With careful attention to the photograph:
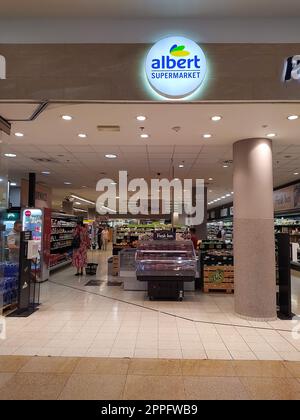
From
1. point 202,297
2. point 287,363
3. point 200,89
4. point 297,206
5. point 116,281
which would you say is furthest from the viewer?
point 297,206

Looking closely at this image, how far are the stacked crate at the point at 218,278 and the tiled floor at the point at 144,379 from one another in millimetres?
3901

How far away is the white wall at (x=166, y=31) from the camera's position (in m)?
4.15

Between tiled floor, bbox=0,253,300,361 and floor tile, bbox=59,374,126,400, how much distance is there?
24.0 inches

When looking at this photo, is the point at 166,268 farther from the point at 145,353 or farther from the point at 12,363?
the point at 12,363

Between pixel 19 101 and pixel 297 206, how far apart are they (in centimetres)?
995

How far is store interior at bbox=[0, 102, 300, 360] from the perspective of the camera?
14.2 feet

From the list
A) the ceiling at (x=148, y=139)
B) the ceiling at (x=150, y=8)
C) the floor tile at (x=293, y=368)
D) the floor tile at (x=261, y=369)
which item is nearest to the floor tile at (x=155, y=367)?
the floor tile at (x=261, y=369)

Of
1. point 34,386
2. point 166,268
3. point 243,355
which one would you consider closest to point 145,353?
point 243,355

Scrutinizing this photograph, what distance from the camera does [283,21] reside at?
414 cm

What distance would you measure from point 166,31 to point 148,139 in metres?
2.17

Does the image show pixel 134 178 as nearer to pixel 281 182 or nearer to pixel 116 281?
pixel 116 281

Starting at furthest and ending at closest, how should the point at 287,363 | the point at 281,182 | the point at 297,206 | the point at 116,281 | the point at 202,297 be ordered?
the point at 281,182, the point at 297,206, the point at 116,281, the point at 202,297, the point at 287,363

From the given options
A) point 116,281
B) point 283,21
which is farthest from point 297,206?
point 283,21

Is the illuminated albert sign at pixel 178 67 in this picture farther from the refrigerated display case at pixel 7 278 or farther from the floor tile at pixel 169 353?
the refrigerated display case at pixel 7 278
